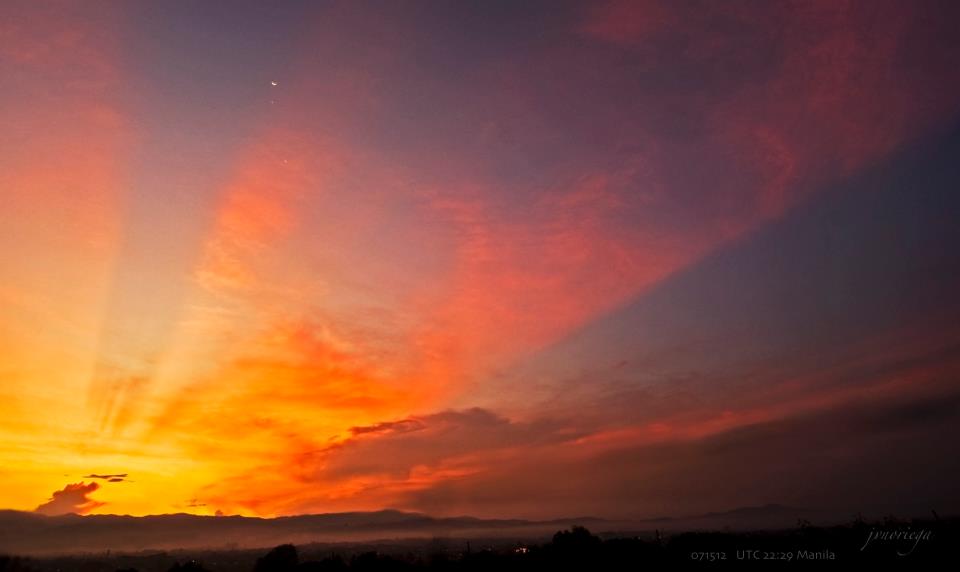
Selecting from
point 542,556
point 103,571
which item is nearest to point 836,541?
point 542,556

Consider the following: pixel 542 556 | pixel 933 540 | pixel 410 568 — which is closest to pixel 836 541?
pixel 933 540

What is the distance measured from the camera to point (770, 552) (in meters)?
73.1

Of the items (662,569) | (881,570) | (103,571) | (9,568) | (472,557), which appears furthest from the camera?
(103,571)

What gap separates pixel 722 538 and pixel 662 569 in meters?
23.9

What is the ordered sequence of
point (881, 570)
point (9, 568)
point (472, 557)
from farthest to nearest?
1. point (472, 557)
2. point (9, 568)
3. point (881, 570)

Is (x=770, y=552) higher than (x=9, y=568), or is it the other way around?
(x=9, y=568)

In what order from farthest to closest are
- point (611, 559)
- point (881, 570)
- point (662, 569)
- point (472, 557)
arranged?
point (472, 557), point (611, 559), point (662, 569), point (881, 570)

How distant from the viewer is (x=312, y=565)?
308ft

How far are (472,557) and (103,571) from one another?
16907cm

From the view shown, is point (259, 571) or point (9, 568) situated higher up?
point (9, 568)

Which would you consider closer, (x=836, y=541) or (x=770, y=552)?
(x=770, y=552)

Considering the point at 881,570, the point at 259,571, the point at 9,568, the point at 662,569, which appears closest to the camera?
the point at 881,570

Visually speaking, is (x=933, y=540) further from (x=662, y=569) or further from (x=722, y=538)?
(x=662, y=569)

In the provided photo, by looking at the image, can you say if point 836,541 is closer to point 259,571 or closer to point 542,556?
point 542,556
